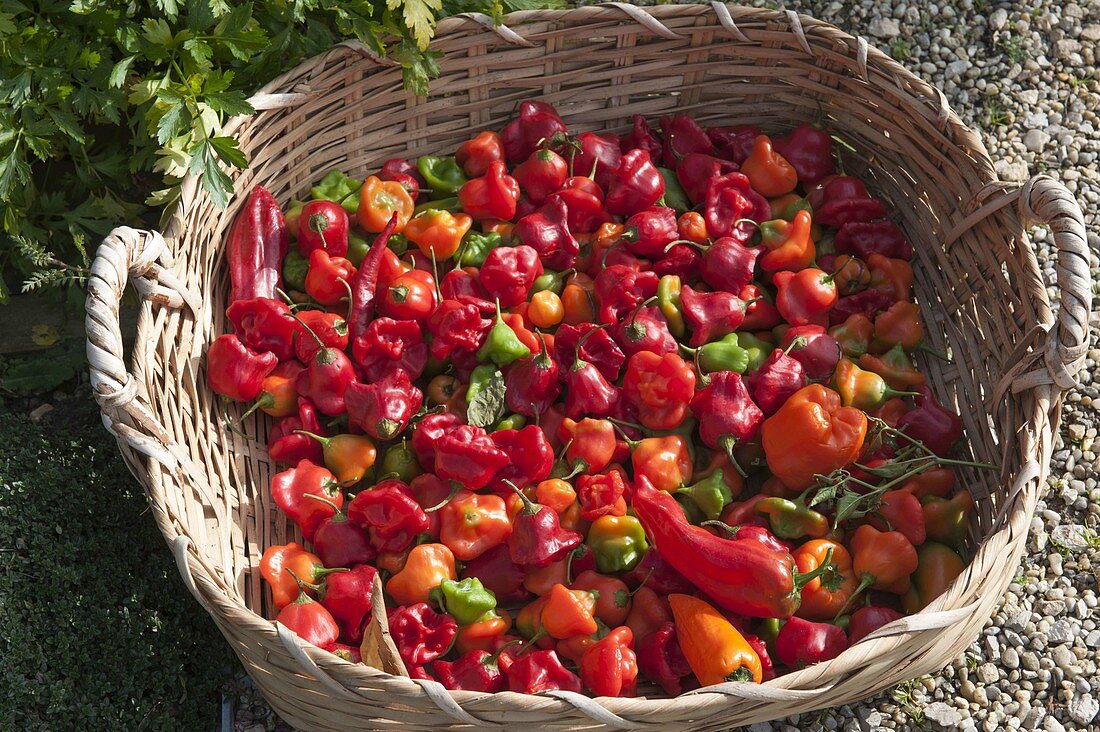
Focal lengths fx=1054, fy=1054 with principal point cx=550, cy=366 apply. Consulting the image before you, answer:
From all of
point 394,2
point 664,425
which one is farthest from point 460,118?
point 664,425

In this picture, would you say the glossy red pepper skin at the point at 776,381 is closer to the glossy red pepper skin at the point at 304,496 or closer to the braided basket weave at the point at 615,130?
the braided basket weave at the point at 615,130

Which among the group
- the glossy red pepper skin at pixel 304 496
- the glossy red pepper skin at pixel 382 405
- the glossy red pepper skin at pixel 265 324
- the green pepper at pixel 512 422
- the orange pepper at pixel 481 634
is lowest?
the orange pepper at pixel 481 634

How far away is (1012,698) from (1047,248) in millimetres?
1790

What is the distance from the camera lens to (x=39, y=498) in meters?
3.28

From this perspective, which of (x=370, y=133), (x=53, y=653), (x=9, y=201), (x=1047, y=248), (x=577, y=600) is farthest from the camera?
(x=1047, y=248)

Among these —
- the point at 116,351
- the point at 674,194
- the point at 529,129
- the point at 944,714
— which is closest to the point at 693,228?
the point at 674,194

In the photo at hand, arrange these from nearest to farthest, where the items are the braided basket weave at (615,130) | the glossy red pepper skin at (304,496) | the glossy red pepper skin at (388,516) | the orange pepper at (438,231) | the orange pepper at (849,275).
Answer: the braided basket weave at (615,130) → the glossy red pepper skin at (388,516) → the glossy red pepper skin at (304,496) → the orange pepper at (849,275) → the orange pepper at (438,231)

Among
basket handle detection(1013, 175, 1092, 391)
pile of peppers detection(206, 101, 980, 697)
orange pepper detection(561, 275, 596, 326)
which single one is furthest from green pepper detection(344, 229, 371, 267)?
basket handle detection(1013, 175, 1092, 391)

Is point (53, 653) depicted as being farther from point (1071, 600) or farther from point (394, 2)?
point (1071, 600)

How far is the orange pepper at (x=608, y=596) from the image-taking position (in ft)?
9.66

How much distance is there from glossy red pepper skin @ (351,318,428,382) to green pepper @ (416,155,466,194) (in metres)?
0.65

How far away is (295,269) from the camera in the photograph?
359 cm

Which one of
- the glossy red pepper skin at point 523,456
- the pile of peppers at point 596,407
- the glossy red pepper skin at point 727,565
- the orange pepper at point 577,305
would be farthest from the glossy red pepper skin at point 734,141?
the glossy red pepper skin at point 727,565

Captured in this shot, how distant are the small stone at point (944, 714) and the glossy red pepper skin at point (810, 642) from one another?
21.4 inches
